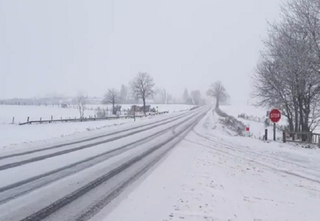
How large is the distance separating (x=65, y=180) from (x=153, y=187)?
2.45 metres

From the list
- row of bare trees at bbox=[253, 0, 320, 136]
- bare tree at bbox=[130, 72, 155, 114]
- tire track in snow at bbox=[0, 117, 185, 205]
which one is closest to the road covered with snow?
tire track in snow at bbox=[0, 117, 185, 205]

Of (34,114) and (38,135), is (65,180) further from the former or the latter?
(34,114)

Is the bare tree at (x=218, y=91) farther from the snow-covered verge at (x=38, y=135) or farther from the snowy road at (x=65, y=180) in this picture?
the snowy road at (x=65, y=180)

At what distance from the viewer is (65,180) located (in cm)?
804

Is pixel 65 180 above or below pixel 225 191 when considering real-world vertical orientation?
above

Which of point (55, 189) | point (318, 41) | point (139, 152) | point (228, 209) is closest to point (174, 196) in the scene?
point (228, 209)

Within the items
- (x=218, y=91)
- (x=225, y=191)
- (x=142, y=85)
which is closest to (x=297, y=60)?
(x=225, y=191)

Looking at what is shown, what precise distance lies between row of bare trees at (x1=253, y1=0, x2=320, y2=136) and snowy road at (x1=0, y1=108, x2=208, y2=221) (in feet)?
42.9

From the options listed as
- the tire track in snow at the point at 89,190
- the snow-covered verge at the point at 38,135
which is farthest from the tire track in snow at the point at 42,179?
the snow-covered verge at the point at 38,135

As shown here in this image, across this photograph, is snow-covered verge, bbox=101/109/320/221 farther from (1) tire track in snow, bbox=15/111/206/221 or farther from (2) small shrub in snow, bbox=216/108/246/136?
(2) small shrub in snow, bbox=216/108/246/136

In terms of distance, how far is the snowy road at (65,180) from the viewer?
18.9ft

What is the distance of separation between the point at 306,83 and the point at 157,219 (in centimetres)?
2049

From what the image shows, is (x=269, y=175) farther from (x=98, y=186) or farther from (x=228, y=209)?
(x=98, y=186)

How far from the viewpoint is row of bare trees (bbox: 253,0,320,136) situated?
19109 mm
